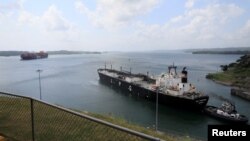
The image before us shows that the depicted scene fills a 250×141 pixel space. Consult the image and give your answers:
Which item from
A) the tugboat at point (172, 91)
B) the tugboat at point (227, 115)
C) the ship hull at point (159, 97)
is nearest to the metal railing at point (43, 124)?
the tugboat at point (227, 115)

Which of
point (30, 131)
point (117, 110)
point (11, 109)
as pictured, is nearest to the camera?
point (30, 131)

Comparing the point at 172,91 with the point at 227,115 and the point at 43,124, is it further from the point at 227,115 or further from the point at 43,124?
the point at 43,124

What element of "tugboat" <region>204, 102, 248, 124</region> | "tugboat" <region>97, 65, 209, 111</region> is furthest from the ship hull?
"tugboat" <region>204, 102, 248, 124</region>

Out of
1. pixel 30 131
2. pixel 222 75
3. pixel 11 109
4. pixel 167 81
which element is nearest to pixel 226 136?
pixel 30 131

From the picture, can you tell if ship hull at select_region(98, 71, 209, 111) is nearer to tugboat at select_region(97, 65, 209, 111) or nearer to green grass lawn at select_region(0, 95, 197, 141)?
tugboat at select_region(97, 65, 209, 111)

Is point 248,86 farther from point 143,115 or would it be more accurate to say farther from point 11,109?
point 11,109

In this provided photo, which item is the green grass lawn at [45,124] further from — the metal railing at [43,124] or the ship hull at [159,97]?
the ship hull at [159,97]

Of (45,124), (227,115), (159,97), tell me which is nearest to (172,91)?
(159,97)
